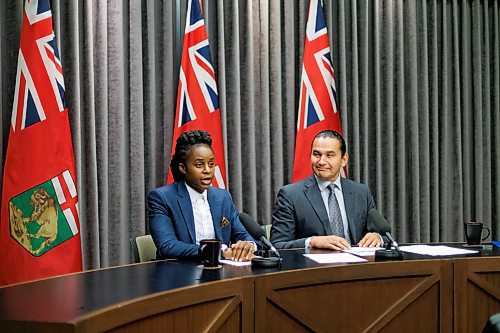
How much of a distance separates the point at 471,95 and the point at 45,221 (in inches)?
147

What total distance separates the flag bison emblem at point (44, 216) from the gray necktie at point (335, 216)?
1429 mm

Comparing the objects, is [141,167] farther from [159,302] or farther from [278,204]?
[159,302]

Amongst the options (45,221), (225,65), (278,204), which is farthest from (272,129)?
(45,221)

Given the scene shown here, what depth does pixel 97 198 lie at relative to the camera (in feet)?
12.9

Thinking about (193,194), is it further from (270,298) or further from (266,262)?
(270,298)

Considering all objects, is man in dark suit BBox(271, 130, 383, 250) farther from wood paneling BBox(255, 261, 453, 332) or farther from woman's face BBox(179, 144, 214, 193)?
wood paneling BBox(255, 261, 453, 332)

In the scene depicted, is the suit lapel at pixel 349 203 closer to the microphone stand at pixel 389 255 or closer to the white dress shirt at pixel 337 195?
the white dress shirt at pixel 337 195

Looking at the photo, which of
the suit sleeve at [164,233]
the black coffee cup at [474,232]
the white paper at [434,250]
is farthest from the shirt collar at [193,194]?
the black coffee cup at [474,232]

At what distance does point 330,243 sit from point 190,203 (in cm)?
68

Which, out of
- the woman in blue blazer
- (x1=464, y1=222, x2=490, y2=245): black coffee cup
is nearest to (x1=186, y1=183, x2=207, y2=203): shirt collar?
the woman in blue blazer

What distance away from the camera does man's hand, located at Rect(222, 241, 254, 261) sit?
2525mm

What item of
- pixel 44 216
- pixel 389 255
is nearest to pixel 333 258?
pixel 389 255

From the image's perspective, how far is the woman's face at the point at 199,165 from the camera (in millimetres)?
2961

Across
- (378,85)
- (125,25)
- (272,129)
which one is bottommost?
(272,129)
